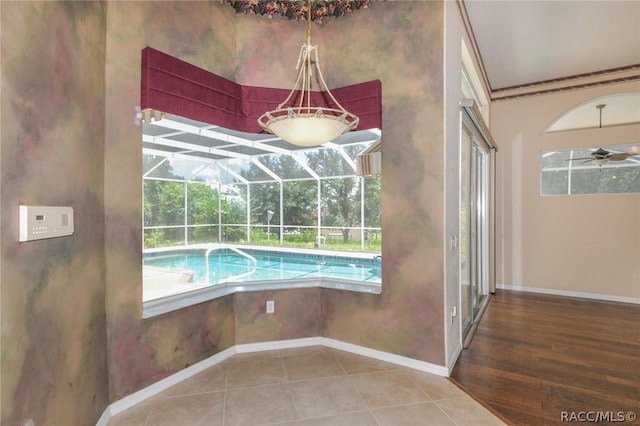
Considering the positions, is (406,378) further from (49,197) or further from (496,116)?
(496,116)

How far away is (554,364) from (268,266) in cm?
284

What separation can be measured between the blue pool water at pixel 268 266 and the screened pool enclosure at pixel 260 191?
0.12 metres

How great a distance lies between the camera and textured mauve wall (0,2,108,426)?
1.36 m

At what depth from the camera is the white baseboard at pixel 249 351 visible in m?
2.27

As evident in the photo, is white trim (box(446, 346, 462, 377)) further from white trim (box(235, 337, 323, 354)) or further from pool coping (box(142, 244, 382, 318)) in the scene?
white trim (box(235, 337, 323, 354))

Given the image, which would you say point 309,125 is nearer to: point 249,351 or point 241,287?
point 241,287

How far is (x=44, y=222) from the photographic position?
1.54m

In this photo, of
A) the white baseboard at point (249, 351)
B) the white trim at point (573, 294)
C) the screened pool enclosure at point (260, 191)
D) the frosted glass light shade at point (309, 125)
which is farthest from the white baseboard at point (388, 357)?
the white trim at point (573, 294)

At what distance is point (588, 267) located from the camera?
5066 mm

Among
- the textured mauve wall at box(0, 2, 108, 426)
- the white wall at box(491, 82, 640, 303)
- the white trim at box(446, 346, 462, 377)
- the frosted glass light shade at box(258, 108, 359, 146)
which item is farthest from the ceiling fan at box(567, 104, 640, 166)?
the textured mauve wall at box(0, 2, 108, 426)

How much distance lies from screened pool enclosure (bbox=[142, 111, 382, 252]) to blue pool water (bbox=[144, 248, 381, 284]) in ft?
0.40

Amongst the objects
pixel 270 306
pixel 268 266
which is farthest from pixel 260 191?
pixel 270 306

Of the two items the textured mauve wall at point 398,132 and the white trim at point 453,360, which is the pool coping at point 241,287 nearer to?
the textured mauve wall at point 398,132

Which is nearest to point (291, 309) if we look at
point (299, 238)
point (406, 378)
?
point (299, 238)
